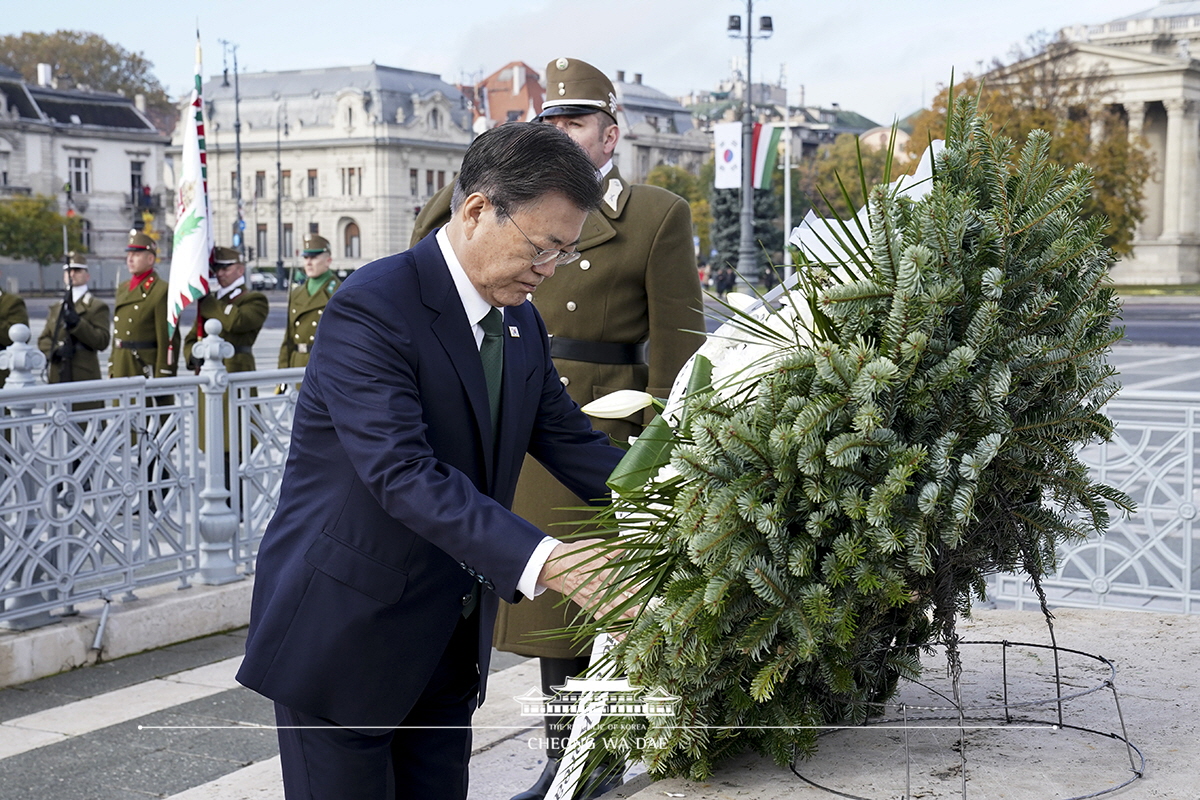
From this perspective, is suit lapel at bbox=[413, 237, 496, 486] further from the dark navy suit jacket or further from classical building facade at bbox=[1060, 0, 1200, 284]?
classical building facade at bbox=[1060, 0, 1200, 284]

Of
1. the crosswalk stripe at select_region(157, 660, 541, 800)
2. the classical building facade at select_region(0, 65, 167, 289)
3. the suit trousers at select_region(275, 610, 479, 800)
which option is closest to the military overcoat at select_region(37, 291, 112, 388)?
the crosswalk stripe at select_region(157, 660, 541, 800)

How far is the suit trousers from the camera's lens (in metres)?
2.19

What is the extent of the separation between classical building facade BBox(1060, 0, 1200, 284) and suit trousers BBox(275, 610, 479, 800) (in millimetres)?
59036

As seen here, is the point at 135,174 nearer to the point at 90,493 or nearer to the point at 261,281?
the point at 261,281

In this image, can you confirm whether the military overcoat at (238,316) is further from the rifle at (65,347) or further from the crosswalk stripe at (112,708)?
the crosswalk stripe at (112,708)

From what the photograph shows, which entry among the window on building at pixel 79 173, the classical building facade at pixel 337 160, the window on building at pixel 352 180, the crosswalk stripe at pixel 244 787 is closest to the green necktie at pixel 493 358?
the crosswalk stripe at pixel 244 787

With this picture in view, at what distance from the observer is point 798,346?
6.07 feet

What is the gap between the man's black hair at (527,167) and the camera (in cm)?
202

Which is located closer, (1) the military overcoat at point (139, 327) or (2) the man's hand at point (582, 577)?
(2) the man's hand at point (582, 577)

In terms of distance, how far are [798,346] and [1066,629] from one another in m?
1.42

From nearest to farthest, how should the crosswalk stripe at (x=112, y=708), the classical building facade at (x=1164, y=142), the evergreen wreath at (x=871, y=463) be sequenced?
1. the evergreen wreath at (x=871, y=463)
2. the crosswalk stripe at (x=112, y=708)
3. the classical building facade at (x=1164, y=142)

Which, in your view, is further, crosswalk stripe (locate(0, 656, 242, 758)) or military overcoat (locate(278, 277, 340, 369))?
military overcoat (locate(278, 277, 340, 369))

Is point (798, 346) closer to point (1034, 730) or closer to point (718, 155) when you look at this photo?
point (1034, 730)

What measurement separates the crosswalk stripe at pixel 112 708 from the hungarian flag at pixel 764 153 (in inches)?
1156
